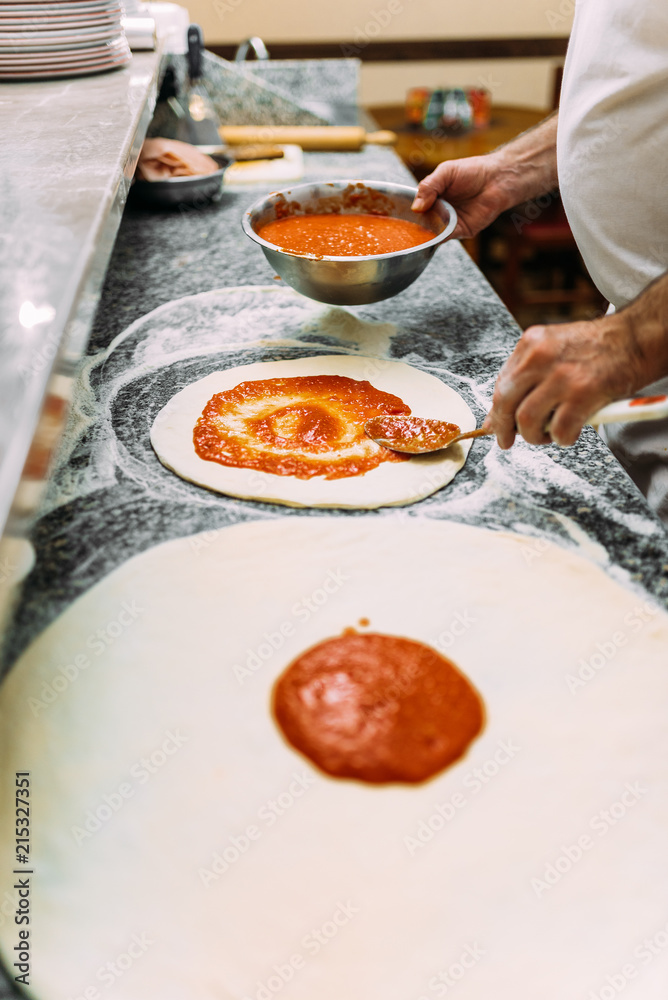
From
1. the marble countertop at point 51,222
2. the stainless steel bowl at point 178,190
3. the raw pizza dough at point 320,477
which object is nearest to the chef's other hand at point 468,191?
the raw pizza dough at point 320,477

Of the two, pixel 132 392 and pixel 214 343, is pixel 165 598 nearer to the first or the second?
pixel 132 392

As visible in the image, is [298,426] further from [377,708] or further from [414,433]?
[377,708]

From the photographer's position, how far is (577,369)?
1068 millimetres

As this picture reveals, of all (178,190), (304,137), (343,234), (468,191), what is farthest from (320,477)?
(304,137)

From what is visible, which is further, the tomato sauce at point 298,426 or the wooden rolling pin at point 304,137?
the wooden rolling pin at point 304,137

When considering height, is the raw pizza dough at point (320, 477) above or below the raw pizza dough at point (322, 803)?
above

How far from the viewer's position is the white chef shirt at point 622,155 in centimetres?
137

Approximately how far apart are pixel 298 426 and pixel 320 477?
17cm

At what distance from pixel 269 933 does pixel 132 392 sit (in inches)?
44.2

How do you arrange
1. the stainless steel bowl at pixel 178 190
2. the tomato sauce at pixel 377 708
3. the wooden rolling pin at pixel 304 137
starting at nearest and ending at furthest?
the tomato sauce at pixel 377 708, the stainless steel bowl at pixel 178 190, the wooden rolling pin at pixel 304 137

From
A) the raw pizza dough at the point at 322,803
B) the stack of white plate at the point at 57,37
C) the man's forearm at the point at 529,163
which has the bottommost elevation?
the raw pizza dough at the point at 322,803

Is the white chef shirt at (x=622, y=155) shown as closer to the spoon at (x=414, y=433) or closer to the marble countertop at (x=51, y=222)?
the spoon at (x=414, y=433)

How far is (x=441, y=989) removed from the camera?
2.23ft

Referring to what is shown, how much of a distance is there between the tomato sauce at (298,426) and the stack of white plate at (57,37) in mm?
1149
